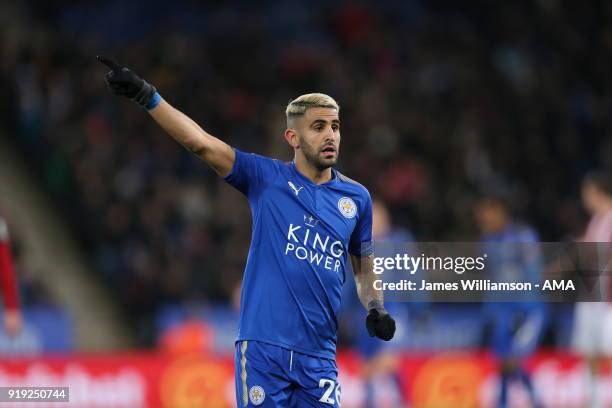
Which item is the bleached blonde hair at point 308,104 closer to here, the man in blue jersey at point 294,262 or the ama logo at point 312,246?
the man in blue jersey at point 294,262

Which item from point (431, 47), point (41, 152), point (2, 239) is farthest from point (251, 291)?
point (431, 47)

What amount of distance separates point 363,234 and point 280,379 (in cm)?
96

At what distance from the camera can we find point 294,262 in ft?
19.6

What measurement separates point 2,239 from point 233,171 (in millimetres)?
2852

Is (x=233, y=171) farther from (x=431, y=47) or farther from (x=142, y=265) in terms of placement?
(x=431, y=47)

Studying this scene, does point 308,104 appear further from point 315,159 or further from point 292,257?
point 292,257

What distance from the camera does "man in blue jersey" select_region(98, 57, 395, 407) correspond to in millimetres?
5879

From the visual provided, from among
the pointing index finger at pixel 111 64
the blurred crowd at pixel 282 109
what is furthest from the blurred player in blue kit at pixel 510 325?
the pointing index finger at pixel 111 64

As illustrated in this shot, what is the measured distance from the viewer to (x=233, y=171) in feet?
19.6

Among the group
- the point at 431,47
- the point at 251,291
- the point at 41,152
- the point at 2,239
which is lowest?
the point at 251,291

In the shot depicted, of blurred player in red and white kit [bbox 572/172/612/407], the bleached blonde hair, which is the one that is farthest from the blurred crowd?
the bleached blonde hair

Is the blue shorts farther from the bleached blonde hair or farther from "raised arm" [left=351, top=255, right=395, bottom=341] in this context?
the bleached blonde hair

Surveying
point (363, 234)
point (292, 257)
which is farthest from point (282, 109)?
point (292, 257)

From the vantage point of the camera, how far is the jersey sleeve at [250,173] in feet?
19.6
